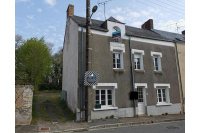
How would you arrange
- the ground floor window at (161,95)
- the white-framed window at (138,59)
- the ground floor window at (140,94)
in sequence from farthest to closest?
the ground floor window at (161,95)
the white-framed window at (138,59)
the ground floor window at (140,94)

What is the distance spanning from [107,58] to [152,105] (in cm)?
530

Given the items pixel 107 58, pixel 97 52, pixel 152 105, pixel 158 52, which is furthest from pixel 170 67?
pixel 97 52

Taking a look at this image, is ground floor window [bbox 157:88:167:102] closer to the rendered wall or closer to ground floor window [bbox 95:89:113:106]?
ground floor window [bbox 95:89:113:106]

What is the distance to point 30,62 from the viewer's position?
16.6 meters

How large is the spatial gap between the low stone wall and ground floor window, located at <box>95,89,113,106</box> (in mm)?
4192

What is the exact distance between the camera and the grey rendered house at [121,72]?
955 cm

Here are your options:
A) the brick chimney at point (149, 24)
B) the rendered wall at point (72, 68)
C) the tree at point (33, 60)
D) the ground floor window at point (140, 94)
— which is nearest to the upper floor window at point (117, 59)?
the ground floor window at point (140, 94)

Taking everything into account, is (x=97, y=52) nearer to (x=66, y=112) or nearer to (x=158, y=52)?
(x=66, y=112)

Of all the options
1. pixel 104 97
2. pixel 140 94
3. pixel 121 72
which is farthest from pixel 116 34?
pixel 140 94

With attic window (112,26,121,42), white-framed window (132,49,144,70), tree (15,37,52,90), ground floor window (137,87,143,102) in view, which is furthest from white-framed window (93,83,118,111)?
tree (15,37,52,90)

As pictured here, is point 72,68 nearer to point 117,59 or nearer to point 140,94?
point 117,59

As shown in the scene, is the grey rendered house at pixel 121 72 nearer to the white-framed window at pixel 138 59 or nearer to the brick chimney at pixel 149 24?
the white-framed window at pixel 138 59

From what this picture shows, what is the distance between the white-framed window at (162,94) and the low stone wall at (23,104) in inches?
381

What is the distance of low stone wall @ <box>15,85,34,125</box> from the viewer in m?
7.64
